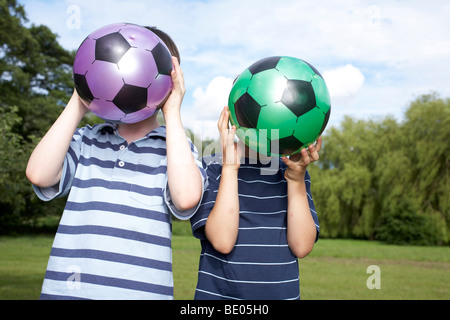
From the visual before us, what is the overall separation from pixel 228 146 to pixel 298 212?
0.58 meters

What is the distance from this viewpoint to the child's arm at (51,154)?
7.45ft

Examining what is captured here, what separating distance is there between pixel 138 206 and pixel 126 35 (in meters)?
0.93

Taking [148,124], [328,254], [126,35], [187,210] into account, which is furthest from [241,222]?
[328,254]

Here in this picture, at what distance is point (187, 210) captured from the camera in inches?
92.2

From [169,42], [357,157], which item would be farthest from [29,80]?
[169,42]

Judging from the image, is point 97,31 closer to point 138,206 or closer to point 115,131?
point 115,131

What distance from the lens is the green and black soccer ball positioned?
2.30 meters

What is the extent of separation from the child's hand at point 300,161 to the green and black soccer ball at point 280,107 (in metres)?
0.07

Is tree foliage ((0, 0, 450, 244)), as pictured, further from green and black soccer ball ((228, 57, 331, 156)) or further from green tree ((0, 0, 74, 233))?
green and black soccer ball ((228, 57, 331, 156))

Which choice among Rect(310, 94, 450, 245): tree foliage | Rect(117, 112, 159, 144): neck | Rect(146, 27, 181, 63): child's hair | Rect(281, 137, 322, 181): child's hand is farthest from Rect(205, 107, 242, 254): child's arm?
Rect(310, 94, 450, 245): tree foliage

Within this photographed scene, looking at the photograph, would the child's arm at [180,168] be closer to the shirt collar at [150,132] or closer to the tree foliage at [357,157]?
the shirt collar at [150,132]

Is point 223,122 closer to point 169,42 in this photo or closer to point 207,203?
point 207,203

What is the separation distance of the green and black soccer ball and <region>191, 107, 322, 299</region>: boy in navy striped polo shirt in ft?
0.41

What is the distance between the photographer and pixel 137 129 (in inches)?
102
